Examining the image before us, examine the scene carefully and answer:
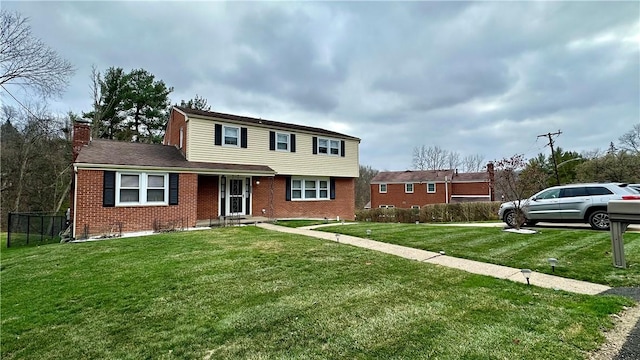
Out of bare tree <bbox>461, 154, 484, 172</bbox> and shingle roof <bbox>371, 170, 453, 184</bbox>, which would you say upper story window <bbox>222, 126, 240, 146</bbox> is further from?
bare tree <bbox>461, 154, 484, 172</bbox>

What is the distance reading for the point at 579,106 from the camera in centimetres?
2603

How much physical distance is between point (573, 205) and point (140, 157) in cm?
1782

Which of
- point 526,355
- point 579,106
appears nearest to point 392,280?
point 526,355

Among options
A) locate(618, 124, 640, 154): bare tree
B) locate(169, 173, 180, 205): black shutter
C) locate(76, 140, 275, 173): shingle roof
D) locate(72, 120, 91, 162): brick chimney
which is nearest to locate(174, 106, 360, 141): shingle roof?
locate(76, 140, 275, 173): shingle roof

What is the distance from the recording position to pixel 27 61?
51.4 ft

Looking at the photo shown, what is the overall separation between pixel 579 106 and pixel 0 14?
4077cm

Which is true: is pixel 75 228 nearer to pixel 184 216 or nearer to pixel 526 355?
pixel 184 216

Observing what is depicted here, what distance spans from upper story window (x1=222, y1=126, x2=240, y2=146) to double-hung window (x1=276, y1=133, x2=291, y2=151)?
7.84 feet

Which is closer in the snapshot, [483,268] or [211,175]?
[483,268]

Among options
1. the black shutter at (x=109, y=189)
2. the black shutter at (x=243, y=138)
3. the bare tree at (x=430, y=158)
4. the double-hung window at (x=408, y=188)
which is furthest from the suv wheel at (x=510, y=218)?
the bare tree at (x=430, y=158)

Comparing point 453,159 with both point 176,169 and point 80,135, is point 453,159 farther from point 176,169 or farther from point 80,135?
point 80,135

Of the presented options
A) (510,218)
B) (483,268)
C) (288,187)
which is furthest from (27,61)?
(510,218)

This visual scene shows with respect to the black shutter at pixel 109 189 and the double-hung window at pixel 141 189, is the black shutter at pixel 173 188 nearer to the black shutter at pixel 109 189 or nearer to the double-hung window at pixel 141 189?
the double-hung window at pixel 141 189

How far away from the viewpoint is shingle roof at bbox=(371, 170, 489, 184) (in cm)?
3503
